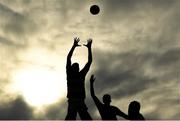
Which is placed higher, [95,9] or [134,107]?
[95,9]

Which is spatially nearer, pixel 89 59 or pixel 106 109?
pixel 106 109

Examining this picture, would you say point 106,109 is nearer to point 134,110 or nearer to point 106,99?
point 106,99

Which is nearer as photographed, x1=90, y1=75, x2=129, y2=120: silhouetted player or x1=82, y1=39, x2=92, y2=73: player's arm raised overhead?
x1=90, y1=75, x2=129, y2=120: silhouetted player

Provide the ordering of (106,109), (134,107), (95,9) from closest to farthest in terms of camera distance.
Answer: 1. (134,107)
2. (106,109)
3. (95,9)

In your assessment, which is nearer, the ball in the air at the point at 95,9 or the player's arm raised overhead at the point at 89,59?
the player's arm raised overhead at the point at 89,59

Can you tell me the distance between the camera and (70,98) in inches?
653

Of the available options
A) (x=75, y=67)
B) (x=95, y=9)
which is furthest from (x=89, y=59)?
(x=95, y=9)

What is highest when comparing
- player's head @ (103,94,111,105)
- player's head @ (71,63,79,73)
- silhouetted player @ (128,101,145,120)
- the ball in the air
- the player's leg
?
the ball in the air

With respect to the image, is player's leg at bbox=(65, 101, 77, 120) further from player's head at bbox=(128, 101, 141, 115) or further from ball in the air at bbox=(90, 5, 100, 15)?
ball in the air at bbox=(90, 5, 100, 15)

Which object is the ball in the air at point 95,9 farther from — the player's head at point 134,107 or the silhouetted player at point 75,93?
the player's head at point 134,107

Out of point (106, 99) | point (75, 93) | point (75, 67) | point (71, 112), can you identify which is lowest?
point (106, 99)

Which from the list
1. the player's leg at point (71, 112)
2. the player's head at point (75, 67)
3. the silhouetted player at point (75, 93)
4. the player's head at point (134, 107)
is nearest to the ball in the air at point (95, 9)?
the silhouetted player at point (75, 93)

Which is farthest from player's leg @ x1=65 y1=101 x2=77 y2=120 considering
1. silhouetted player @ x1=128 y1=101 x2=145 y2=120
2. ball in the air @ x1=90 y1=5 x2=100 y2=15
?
ball in the air @ x1=90 y1=5 x2=100 y2=15

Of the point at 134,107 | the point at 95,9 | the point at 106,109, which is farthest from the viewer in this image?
the point at 95,9
